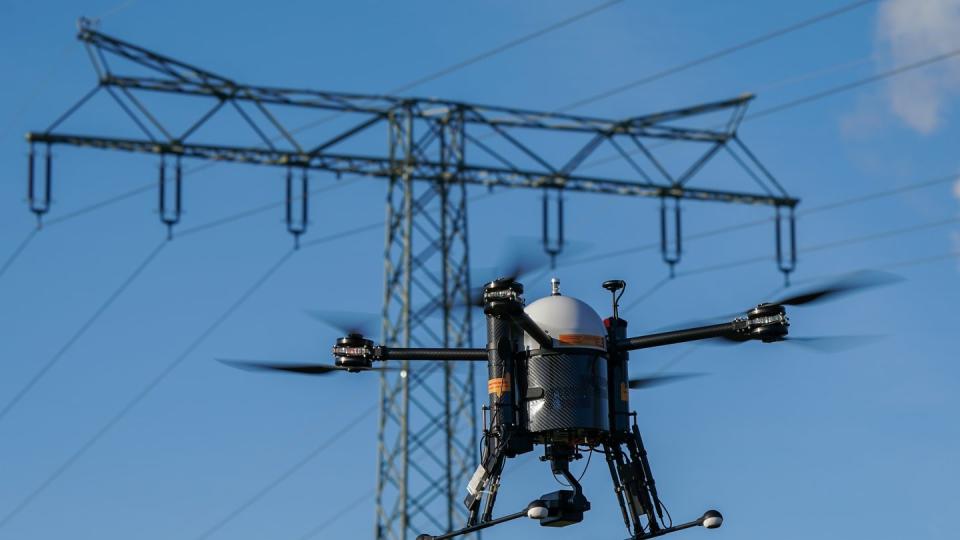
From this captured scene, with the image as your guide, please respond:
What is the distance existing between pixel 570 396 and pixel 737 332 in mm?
2979

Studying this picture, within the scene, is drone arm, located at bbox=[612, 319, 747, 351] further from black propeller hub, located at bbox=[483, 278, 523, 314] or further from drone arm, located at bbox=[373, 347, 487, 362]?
black propeller hub, located at bbox=[483, 278, 523, 314]

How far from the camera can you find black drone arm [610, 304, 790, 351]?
33375 mm

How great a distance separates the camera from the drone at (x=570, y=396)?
3325 cm

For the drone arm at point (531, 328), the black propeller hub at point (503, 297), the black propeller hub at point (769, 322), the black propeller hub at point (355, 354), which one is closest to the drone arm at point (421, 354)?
the black propeller hub at point (355, 354)

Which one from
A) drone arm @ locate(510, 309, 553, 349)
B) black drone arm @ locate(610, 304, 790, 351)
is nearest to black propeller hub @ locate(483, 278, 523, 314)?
drone arm @ locate(510, 309, 553, 349)

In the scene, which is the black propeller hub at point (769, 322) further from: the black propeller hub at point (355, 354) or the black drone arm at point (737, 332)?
the black propeller hub at point (355, 354)

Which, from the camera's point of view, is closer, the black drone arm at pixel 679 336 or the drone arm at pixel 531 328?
the drone arm at pixel 531 328

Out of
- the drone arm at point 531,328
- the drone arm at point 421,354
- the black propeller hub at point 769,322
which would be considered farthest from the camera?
the drone arm at point 421,354

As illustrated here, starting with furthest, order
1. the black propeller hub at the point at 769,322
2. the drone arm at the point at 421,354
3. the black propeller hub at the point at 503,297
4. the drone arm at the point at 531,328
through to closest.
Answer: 1. the drone arm at the point at 421,354
2. the black propeller hub at the point at 769,322
3. the drone arm at the point at 531,328
4. the black propeller hub at the point at 503,297

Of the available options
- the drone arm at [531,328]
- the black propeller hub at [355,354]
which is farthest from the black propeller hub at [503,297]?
the black propeller hub at [355,354]

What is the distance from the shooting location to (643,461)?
34.2 metres

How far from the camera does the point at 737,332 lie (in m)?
33.8

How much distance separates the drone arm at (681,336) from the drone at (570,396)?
16 millimetres

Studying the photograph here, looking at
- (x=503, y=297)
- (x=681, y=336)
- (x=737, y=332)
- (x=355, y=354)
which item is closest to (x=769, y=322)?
(x=737, y=332)
